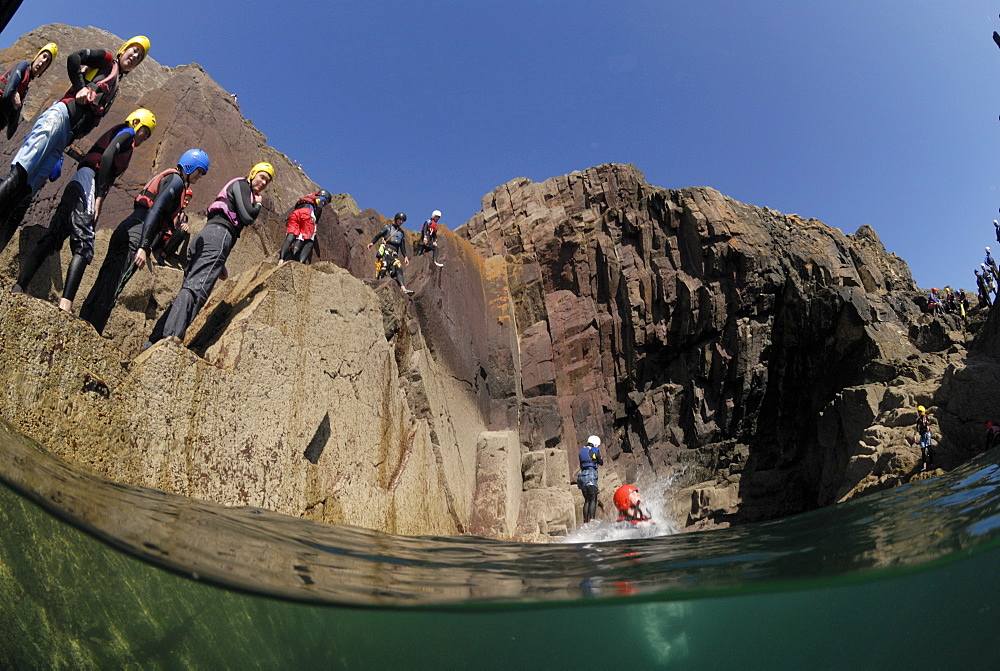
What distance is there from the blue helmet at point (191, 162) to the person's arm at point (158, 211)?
0.52ft

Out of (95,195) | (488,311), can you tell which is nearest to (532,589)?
(95,195)

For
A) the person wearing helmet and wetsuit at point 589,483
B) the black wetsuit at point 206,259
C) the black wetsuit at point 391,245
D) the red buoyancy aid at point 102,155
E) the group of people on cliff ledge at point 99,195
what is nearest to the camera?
the group of people on cliff ledge at point 99,195

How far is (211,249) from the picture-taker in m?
6.14

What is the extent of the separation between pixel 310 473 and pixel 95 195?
11.2 ft

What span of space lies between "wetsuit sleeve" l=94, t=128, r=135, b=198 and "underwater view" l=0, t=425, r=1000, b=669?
10.7 feet

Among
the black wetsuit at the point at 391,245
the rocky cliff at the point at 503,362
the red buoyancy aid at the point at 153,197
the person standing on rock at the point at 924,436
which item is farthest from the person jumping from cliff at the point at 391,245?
the person standing on rock at the point at 924,436

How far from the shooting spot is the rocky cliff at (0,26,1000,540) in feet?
15.7

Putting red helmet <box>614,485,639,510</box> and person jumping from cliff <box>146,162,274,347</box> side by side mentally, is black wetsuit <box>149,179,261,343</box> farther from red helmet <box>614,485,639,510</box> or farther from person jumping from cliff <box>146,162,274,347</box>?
red helmet <box>614,485,639,510</box>

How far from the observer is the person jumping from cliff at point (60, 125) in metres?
4.98

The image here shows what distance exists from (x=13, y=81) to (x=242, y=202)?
2.21 meters

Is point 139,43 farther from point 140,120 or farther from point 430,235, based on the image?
point 430,235

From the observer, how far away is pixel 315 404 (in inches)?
250

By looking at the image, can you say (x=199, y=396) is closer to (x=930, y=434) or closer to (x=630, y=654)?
(x=630, y=654)

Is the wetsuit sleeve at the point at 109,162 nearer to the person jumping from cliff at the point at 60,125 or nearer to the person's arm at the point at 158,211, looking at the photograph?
the person jumping from cliff at the point at 60,125
